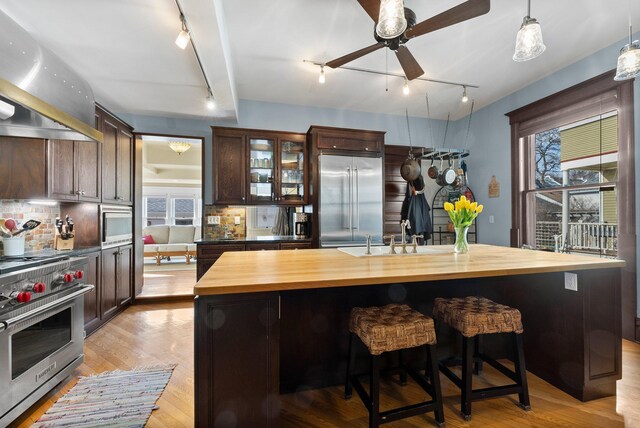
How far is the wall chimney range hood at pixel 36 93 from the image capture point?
1405 mm

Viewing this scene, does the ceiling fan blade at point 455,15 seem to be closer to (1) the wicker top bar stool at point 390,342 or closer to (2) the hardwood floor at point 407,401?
(1) the wicker top bar stool at point 390,342

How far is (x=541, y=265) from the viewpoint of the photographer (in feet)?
5.32

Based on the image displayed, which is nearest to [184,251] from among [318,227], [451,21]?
[318,227]

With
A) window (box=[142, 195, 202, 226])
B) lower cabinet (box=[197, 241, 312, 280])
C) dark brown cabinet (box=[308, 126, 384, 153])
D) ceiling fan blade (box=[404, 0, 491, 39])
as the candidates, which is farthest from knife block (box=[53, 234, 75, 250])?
window (box=[142, 195, 202, 226])

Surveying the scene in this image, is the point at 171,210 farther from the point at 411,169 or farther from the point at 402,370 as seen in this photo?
the point at 402,370

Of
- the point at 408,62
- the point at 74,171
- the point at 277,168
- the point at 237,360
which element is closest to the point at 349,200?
the point at 277,168

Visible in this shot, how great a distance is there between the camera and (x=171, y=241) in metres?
7.38

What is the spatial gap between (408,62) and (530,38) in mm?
866

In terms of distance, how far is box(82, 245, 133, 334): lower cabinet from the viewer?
2.88m

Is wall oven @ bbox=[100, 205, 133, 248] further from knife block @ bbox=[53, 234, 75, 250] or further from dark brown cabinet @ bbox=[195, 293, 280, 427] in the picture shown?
dark brown cabinet @ bbox=[195, 293, 280, 427]

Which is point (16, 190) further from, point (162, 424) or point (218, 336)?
point (218, 336)

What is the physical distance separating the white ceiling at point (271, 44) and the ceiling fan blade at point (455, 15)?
1.71 ft

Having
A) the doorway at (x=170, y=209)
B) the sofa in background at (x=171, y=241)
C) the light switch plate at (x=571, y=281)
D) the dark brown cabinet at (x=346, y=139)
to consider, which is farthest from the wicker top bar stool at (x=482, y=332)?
the sofa in background at (x=171, y=241)

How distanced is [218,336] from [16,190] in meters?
2.31
